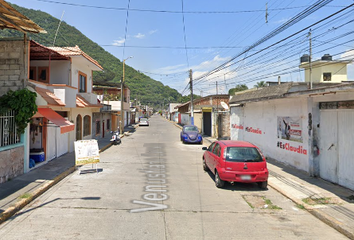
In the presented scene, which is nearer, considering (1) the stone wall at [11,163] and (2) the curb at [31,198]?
(2) the curb at [31,198]

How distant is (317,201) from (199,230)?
381cm

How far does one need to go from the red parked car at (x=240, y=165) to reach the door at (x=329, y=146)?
2.48 meters

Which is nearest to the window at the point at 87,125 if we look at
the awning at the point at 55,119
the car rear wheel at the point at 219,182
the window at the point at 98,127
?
the window at the point at 98,127

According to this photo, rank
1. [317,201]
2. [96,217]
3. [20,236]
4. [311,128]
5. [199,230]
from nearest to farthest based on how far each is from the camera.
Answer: [20,236] < [199,230] < [96,217] < [317,201] < [311,128]

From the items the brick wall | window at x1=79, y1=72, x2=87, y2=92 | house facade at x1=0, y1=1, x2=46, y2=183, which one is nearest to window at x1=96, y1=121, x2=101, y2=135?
window at x1=79, y1=72, x2=87, y2=92

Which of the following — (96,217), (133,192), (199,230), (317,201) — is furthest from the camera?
(133,192)

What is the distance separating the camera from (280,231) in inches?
192

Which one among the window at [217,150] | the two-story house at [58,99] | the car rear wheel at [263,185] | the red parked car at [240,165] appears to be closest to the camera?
the red parked car at [240,165]

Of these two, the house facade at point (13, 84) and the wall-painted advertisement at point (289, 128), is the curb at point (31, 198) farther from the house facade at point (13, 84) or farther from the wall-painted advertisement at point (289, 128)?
the wall-painted advertisement at point (289, 128)

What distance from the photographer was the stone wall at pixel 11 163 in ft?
25.1

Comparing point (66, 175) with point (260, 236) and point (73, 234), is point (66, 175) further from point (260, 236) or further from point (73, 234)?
point (260, 236)

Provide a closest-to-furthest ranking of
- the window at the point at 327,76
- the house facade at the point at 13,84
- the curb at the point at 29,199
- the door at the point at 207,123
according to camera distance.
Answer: the curb at the point at 29,199, the house facade at the point at 13,84, the window at the point at 327,76, the door at the point at 207,123

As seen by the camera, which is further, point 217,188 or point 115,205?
point 217,188

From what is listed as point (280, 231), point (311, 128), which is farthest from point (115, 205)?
point (311, 128)
